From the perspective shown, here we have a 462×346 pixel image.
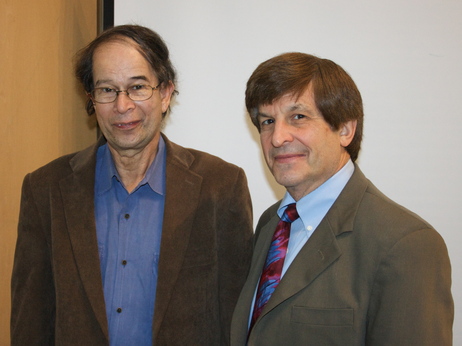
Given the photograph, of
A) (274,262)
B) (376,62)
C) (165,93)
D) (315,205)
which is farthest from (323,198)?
(376,62)

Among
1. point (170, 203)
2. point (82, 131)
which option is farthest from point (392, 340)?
point (82, 131)

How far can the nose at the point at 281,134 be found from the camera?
4.47 feet

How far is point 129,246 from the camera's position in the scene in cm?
163

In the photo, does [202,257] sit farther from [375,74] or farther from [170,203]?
[375,74]

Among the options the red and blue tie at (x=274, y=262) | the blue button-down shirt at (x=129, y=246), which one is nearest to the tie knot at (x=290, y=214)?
the red and blue tie at (x=274, y=262)

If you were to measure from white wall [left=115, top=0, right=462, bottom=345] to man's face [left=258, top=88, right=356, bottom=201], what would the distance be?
88 centimetres

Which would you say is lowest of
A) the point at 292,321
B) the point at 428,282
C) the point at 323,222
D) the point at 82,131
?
the point at 292,321

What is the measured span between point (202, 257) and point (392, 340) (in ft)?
2.37

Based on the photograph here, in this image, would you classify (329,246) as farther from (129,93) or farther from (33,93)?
(33,93)

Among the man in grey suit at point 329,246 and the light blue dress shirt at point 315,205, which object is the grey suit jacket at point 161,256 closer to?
the man in grey suit at point 329,246

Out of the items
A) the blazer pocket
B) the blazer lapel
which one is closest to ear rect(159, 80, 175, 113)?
the blazer lapel

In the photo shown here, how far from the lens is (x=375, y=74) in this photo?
2.21 m

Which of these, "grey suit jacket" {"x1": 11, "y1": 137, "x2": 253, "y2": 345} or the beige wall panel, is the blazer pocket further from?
the beige wall panel

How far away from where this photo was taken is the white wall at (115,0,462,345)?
2.19 meters
